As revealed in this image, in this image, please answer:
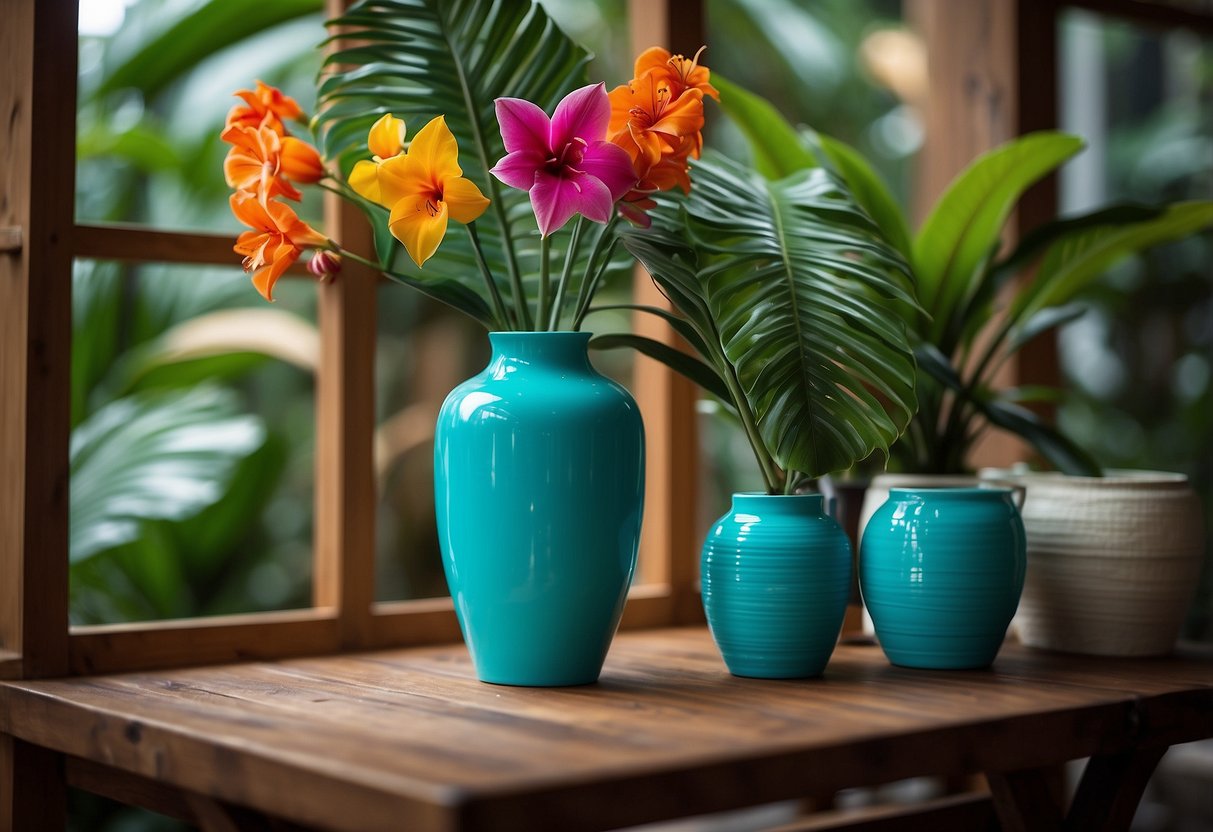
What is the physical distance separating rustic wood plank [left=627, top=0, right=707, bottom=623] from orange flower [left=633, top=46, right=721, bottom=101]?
1.83ft

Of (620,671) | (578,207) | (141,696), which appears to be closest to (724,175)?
(578,207)

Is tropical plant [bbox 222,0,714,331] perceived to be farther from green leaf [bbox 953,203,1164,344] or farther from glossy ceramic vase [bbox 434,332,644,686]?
green leaf [bbox 953,203,1164,344]

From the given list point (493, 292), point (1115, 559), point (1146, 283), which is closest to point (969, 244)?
point (1115, 559)

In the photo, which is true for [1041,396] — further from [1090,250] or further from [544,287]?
[544,287]

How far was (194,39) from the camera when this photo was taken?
2396mm

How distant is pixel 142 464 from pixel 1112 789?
4.71ft

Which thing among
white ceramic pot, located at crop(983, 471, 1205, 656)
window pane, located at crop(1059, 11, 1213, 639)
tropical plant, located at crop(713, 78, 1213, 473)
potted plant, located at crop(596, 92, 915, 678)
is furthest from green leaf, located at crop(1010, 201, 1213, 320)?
window pane, located at crop(1059, 11, 1213, 639)

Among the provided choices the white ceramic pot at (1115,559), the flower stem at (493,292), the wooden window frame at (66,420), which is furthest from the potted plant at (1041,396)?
the wooden window frame at (66,420)

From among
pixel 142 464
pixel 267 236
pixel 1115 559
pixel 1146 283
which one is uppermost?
pixel 1146 283

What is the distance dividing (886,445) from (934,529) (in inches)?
7.0

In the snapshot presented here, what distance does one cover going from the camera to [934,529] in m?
1.39

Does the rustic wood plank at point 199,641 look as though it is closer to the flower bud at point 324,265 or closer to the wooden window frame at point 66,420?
the wooden window frame at point 66,420

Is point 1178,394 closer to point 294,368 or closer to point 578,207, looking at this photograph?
point 294,368

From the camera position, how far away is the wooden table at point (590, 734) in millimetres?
909
